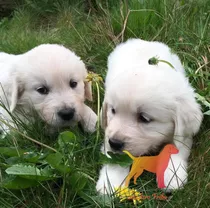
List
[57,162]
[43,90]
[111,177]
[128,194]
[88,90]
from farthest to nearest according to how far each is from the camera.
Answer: [88,90]
[43,90]
[111,177]
[57,162]
[128,194]

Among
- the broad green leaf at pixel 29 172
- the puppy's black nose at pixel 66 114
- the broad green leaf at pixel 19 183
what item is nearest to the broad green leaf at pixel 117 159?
the broad green leaf at pixel 29 172

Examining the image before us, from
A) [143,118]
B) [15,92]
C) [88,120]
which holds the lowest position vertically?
[88,120]

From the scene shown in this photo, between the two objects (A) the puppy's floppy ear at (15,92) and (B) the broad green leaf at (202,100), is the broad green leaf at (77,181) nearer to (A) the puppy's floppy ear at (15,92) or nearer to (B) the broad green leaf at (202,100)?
(A) the puppy's floppy ear at (15,92)

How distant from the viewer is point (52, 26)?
691 cm

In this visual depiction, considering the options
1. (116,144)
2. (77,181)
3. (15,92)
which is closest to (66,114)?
(15,92)

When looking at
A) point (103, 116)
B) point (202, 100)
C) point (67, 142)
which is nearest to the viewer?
point (67, 142)

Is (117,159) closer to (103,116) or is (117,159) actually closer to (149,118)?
(149,118)

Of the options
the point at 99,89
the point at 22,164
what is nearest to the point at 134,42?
the point at 99,89

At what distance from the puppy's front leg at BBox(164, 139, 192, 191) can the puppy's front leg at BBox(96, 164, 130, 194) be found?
295 millimetres

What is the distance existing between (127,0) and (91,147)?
290 cm

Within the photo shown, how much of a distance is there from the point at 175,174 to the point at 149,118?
0.45m

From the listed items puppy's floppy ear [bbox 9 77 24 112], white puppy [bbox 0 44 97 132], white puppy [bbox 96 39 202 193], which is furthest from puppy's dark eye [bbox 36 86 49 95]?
white puppy [bbox 96 39 202 193]

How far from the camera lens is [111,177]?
9.48 ft

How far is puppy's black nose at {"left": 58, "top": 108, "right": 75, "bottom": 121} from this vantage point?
3.49 meters
